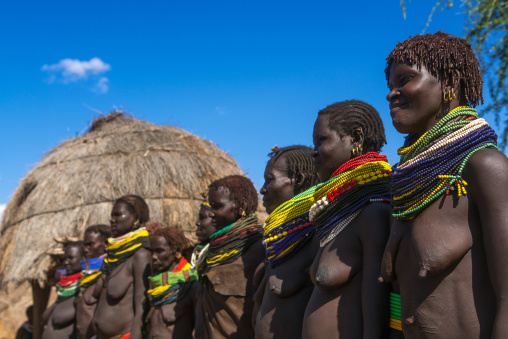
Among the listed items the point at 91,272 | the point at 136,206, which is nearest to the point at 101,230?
the point at 91,272

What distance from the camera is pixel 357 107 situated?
287cm

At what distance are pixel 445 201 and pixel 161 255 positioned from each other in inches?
148

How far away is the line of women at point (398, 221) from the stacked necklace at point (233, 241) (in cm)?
11

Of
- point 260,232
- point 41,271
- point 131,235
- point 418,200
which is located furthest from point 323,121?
point 41,271

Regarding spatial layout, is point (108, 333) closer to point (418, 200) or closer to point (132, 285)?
point (132, 285)

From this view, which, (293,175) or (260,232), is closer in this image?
(293,175)

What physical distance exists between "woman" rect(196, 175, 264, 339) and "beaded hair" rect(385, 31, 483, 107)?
7.66ft

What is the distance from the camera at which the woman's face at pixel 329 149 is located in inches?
109

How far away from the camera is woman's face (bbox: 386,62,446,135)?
205cm

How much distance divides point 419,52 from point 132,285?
14.2ft

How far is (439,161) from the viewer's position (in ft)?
6.23

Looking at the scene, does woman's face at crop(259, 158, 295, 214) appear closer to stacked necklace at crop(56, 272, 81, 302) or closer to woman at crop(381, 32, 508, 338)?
woman at crop(381, 32, 508, 338)

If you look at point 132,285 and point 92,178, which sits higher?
point 92,178

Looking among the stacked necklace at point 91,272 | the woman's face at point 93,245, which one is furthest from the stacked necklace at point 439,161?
the woman's face at point 93,245
